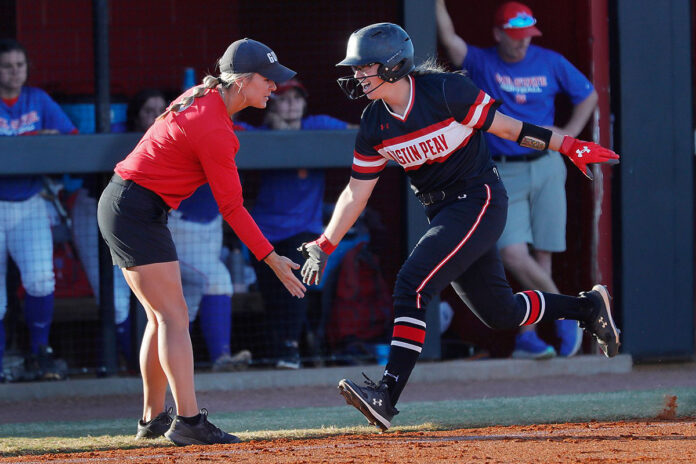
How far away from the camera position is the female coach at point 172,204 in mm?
4680

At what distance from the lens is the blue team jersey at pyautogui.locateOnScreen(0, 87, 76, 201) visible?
688 cm

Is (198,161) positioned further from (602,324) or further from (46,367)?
(46,367)

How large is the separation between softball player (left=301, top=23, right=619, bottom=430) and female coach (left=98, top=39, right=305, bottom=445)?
18.3 inches

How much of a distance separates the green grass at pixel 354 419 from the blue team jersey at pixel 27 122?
161cm

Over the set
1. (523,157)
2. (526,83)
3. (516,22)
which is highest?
(516,22)

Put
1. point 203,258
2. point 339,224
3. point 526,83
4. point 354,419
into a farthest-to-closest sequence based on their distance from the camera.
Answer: point 526,83 → point 203,258 → point 354,419 → point 339,224

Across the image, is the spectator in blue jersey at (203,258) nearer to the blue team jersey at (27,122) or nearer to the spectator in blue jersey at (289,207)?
the spectator in blue jersey at (289,207)

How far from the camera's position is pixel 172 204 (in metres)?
4.88

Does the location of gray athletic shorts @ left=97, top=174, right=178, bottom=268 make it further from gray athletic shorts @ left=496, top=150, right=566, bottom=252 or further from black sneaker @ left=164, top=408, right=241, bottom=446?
gray athletic shorts @ left=496, top=150, right=566, bottom=252

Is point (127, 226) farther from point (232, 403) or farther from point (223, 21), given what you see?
point (223, 21)

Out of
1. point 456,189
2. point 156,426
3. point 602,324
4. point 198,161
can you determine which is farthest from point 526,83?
point 156,426

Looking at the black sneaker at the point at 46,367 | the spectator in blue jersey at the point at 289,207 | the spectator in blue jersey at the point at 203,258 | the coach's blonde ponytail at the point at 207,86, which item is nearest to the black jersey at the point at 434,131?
the coach's blonde ponytail at the point at 207,86

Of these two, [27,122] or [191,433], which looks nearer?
[191,433]

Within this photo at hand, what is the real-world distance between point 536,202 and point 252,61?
3152 millimetres
